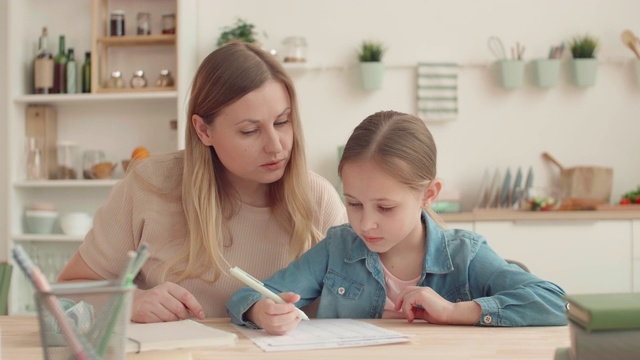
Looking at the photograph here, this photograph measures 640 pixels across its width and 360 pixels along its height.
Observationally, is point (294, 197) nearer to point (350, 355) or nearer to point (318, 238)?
point (318, 238)

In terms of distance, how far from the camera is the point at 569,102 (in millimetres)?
5090

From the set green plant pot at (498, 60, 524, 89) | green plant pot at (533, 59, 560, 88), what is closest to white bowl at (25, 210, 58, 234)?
green plant pot at (498, 60, 524, 89)

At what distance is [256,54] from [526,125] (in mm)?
3237

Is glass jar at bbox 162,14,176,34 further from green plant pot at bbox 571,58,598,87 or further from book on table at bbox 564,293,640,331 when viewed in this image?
book on table at bbox 564,293,640,331

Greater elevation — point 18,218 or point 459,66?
point 459,66

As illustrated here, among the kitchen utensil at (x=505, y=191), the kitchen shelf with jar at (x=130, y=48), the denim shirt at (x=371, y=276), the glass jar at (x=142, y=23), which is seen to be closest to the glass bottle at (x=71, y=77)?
the kitchen shelf with jar at (x=130, y=48)

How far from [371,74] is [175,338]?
3697mm

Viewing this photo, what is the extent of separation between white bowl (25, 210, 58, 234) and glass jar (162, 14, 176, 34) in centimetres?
121

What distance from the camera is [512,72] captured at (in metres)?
4.96

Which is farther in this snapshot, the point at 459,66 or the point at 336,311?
the point at 459,66

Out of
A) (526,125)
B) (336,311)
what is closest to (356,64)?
(526,125)

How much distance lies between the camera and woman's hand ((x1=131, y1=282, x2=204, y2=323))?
A: 178 centimetres

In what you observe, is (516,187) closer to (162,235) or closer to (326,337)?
(162,235)

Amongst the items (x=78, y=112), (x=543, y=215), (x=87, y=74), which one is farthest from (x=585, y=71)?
(x=78, y=112)
